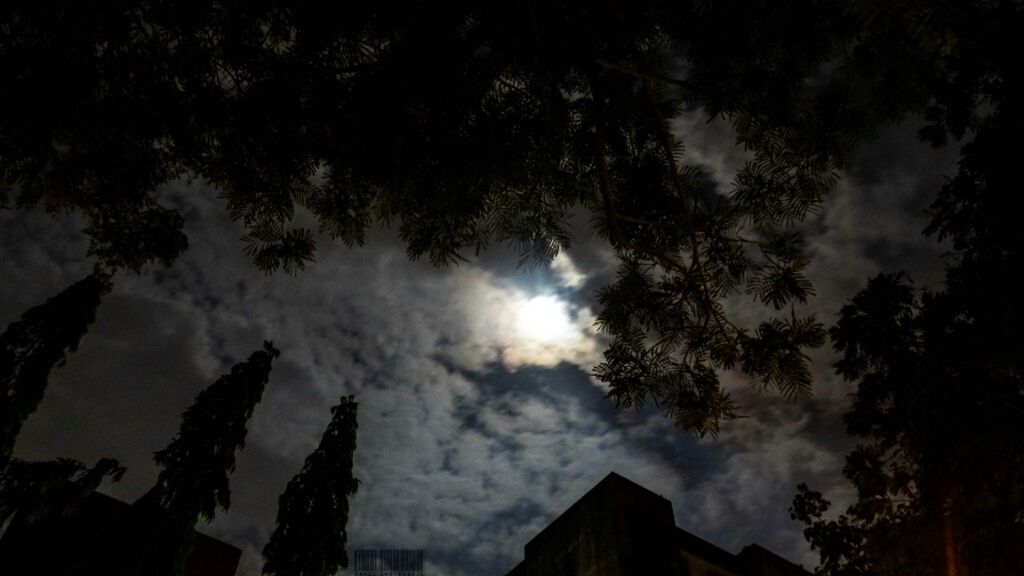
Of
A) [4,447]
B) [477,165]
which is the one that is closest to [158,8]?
[477,165]

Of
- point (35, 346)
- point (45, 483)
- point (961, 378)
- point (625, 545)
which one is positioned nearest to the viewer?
point (961, 378)

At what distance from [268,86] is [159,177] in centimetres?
196

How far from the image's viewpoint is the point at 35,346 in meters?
13.8

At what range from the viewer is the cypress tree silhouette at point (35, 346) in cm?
1303

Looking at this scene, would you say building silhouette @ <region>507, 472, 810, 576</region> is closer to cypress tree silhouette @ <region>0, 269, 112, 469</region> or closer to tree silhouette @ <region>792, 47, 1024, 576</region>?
tree silhouette @ <region>792, 47, 1024, 576</region>

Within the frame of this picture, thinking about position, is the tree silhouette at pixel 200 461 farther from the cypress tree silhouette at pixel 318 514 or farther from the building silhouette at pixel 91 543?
the cypress tree silhouette at pixel 318 514

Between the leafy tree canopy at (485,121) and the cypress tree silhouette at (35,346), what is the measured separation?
11487 millimetres

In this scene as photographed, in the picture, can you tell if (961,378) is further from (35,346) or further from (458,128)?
(35,346)

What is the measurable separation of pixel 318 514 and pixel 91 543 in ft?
19.4

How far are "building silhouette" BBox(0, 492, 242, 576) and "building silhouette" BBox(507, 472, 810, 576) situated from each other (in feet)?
32.6

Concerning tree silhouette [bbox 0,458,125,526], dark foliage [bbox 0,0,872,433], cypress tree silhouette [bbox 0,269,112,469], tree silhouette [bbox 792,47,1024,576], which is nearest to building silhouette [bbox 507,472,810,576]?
tree silhouette [bbox 792,47,1024,576]

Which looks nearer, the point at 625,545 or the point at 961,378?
the point at 961,378

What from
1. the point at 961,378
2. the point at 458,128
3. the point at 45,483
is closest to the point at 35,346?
the point at 45,483

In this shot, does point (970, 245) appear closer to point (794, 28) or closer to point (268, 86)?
point (794, 28)
